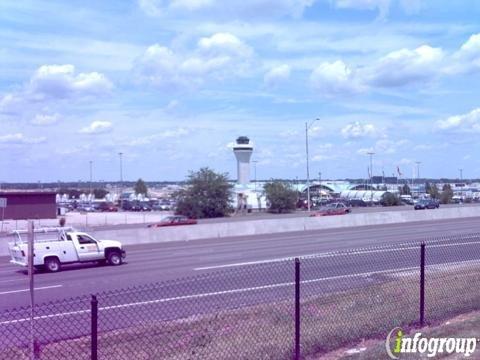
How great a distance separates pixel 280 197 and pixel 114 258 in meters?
61.3

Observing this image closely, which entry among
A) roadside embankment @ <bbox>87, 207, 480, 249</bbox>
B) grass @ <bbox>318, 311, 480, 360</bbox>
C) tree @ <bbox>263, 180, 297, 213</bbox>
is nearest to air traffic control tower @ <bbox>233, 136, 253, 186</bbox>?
tree @ <bbox>263, 180, 297, 213</bbox>

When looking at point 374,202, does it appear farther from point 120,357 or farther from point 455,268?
point 120,357

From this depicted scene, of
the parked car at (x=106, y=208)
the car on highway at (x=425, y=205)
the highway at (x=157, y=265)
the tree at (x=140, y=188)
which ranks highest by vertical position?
the tree at (x=140, y=188)

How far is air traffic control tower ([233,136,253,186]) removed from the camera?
10031cm

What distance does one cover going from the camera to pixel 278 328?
970 cm

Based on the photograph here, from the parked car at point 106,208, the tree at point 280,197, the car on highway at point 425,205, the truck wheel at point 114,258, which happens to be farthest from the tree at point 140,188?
the truck wheel at point 114,258

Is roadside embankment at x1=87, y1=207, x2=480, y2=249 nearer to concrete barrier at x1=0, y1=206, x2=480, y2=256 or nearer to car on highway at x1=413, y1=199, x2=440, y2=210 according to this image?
concrete barrier at x1=0, y1=206, x2=480, y2=256

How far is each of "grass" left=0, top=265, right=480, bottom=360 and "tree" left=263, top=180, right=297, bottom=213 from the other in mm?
72738

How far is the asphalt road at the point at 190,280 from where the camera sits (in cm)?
1155

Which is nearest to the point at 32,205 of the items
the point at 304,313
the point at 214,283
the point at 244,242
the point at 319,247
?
the point at 244,242

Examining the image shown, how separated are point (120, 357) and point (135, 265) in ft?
52.6

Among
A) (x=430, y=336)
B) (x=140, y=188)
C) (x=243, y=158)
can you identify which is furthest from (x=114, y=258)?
(x=140, y=188)

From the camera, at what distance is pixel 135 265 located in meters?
24.4

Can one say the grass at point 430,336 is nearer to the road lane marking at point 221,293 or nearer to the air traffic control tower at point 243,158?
the road lane marking at point 221,293
